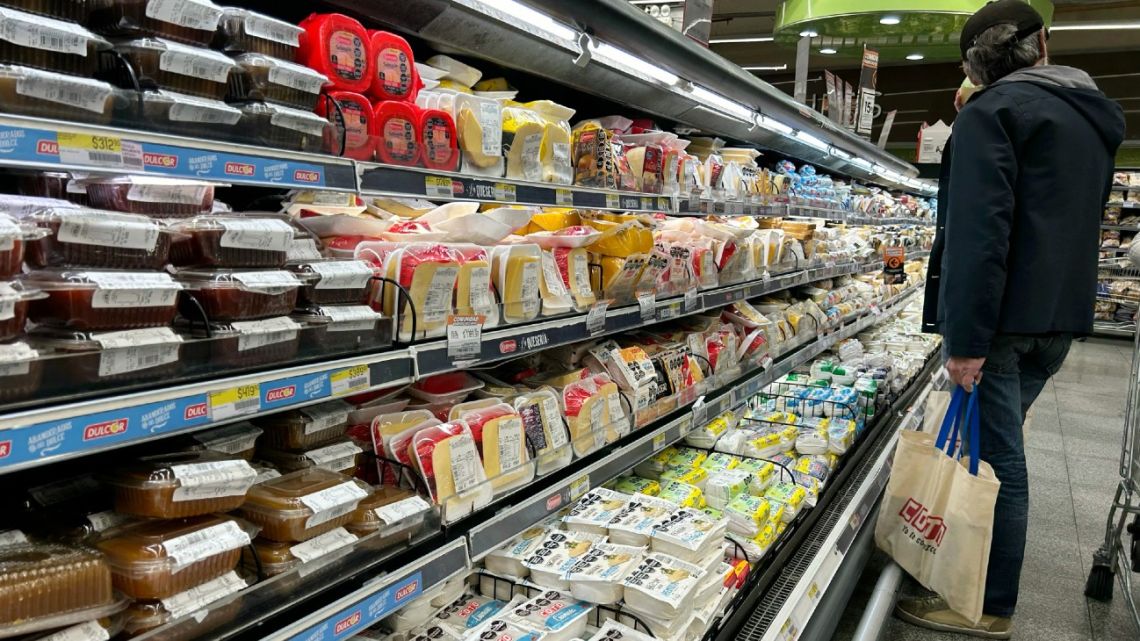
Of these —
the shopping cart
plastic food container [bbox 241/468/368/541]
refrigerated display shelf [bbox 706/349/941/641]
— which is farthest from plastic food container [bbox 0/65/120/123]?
the shopping cart

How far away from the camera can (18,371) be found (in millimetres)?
755

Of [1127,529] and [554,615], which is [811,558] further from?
[1127,529]

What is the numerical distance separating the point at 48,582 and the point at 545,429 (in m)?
0.98

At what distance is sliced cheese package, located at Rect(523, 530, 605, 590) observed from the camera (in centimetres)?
162

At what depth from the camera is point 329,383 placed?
1102 millimetres

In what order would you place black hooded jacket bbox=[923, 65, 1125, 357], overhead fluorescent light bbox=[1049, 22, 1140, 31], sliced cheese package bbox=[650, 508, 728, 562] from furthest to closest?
overhead fluorescent light bbox=[1049, 22, 1140, 31], black hooded jacket bbox=[923, 65, 1125, 357], sliced cheese package bbox=[650, 508, 728, 562]

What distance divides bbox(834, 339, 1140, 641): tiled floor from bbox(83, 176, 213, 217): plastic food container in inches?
97.7

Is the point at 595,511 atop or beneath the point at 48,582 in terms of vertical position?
beneath

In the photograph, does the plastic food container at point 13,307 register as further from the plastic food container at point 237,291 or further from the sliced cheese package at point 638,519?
the sliced cheese package at point 638,519

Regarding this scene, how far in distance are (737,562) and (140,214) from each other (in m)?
1.56

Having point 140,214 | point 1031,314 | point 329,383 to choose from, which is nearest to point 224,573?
point 329,383

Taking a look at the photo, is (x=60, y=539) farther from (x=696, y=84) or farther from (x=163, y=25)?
(x=696, y=84)

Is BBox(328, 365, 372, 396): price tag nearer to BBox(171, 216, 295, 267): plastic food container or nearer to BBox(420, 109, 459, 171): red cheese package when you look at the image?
BBox(171, 216, 295, 267): plastic food container

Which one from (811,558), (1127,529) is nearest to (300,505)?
(811,558)
